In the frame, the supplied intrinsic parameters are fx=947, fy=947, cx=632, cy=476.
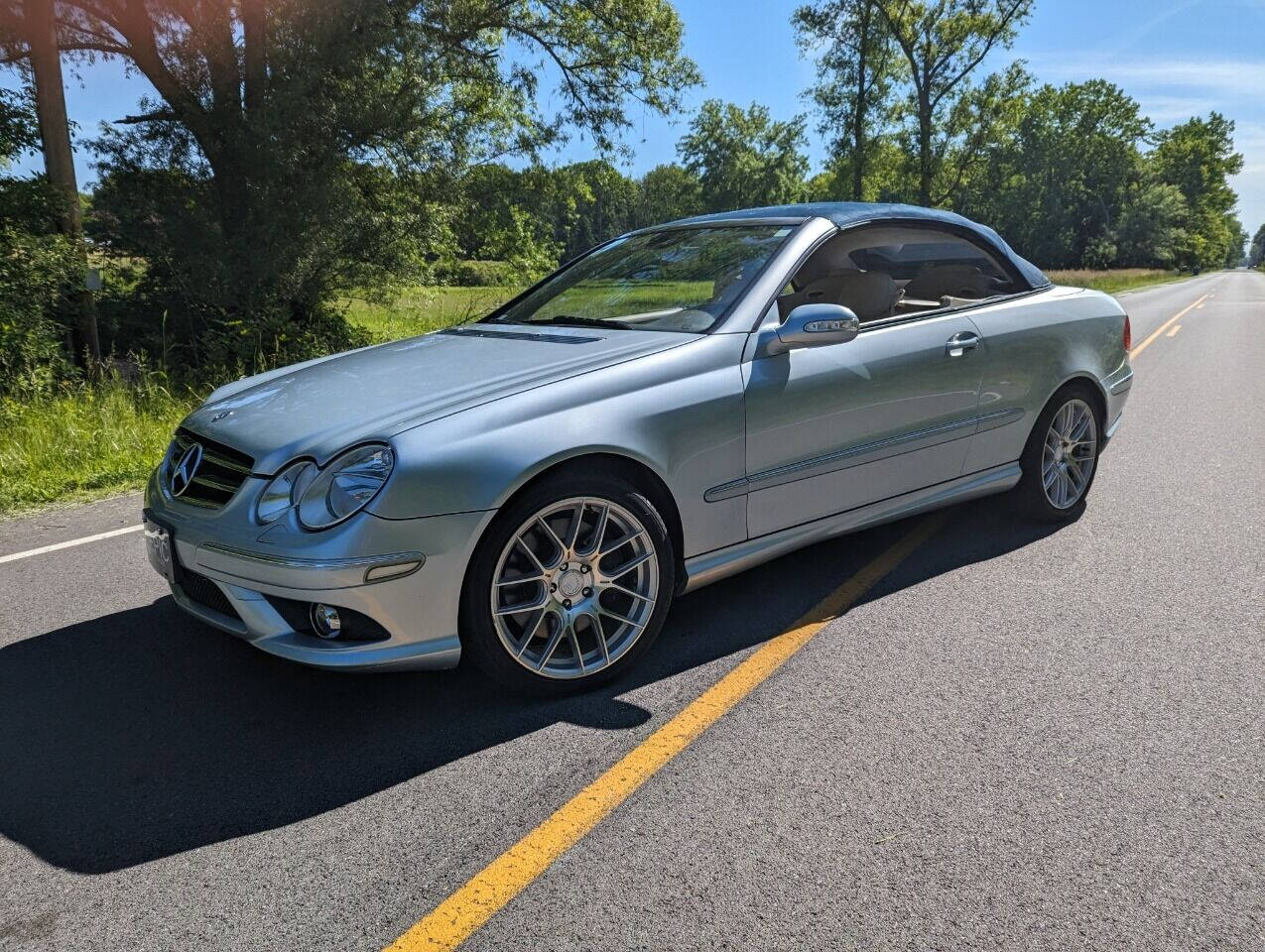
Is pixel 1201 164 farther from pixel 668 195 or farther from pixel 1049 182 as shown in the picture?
pixel 668 195

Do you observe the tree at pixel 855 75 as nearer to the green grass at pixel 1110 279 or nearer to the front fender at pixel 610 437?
the green grass at pixel 1110 279

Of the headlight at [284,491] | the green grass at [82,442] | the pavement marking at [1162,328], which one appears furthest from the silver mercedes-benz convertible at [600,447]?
the pavement marking at [1162,328]

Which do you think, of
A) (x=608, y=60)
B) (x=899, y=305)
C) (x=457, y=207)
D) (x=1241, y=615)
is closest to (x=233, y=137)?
(x=457, y=207)

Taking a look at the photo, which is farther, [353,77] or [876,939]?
[353,77]

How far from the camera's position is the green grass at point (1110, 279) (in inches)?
1930

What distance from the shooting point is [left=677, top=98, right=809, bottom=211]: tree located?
78875 mm

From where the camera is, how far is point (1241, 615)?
388cm

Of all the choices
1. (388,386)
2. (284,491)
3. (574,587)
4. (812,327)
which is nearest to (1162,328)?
(812,327)

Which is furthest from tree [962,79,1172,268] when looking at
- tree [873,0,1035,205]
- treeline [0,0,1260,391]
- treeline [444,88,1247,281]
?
treeline [0,0,1260,391]

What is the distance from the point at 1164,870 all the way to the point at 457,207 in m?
14.2

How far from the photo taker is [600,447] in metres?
3.16

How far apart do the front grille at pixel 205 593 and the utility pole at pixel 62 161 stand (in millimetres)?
9248

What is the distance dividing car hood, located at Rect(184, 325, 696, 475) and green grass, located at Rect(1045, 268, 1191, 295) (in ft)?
111

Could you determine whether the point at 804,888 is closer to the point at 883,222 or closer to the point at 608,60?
the point at 883,222
